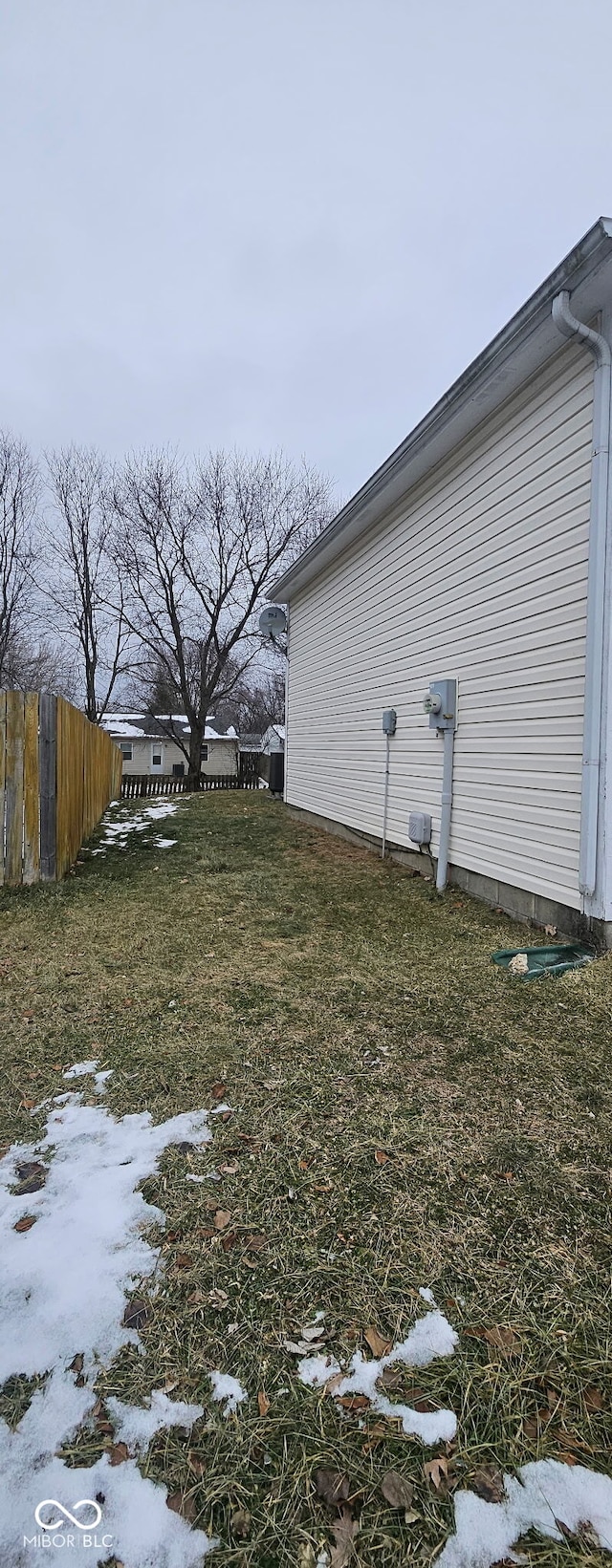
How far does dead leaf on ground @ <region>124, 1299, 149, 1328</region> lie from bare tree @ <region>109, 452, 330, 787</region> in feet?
60.0

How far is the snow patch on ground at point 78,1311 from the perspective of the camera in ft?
3.25

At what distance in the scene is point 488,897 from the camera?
454cm

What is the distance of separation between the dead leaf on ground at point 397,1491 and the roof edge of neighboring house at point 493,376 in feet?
13.7

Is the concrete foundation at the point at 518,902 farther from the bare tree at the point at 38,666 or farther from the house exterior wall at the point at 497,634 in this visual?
the bare tree at the point at 38,666

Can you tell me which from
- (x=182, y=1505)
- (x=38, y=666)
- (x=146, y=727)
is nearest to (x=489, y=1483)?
(x=182, y=1505)

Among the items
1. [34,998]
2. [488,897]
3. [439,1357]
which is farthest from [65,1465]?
[488,897]

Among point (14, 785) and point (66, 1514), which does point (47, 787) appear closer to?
point (14, 785)

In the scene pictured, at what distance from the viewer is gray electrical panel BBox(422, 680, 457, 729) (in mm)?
5012

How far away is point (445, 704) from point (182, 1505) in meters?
4.56

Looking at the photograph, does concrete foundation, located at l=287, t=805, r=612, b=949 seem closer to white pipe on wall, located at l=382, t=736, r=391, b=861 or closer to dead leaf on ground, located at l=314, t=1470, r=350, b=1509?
white pipe on wall, located at l=382, t=736, r=391, b=861

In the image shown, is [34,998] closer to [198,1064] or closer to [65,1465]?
[198,1064]

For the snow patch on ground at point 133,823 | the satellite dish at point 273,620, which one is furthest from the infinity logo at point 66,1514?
the satellite dish at point 273,620

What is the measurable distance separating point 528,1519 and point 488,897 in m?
3.70

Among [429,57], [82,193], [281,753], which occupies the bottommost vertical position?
[281,753]
